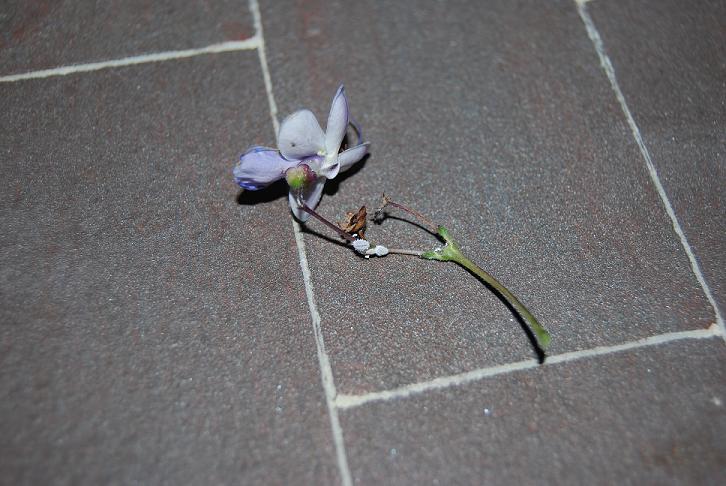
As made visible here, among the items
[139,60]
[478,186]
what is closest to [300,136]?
[478,186]

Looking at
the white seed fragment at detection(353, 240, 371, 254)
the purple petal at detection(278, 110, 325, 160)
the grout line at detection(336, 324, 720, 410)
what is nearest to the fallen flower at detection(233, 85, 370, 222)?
the purple petal at detection(278, 110, 325, 160)

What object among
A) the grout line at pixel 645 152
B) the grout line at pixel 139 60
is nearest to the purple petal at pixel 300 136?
the grout line at pixel 139 60

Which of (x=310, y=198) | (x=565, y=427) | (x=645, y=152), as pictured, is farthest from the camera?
(x=645, y=152)

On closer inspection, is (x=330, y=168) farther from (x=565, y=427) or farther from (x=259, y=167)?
(x=565, y=427)

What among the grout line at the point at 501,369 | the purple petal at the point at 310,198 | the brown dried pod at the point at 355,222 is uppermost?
the purple petal at the point at 310,198

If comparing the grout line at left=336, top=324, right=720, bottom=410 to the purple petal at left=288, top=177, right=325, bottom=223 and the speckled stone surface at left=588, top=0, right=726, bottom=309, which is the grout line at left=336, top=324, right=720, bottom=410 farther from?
the purple petal at left=288, top=177, right=325, bottom=223

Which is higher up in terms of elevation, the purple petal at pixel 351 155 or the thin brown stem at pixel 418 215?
the purple petal at pixel 351 155

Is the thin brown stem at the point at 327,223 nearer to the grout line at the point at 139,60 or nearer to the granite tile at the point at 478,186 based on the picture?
the granite tile at the point at 478,186
